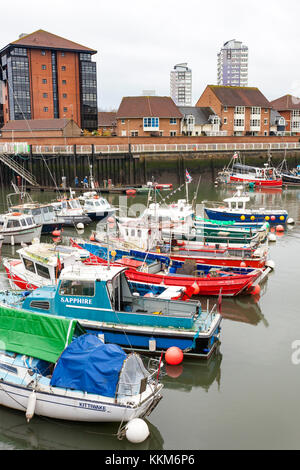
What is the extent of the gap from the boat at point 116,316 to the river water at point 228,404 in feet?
2.59

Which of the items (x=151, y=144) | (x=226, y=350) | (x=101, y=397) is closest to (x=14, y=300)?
(x=101, y=397)

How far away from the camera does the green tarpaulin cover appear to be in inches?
415

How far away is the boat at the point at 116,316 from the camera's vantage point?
1242 centimetres

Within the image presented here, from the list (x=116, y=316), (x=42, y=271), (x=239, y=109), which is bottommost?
(x=116, y=316)

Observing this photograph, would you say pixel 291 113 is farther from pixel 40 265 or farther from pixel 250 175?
pixel 40 265

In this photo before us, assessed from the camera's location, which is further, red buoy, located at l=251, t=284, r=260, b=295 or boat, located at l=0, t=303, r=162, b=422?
red buoy, located at l=251, t=284, r=260, b=295

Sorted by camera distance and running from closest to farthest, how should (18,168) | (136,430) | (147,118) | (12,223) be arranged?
(136,430) → (12,223) → (18,168) → (147,118)

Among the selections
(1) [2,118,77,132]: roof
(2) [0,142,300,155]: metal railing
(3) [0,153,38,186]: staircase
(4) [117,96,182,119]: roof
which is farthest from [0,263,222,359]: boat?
(4) [117,96,182,119]: roof

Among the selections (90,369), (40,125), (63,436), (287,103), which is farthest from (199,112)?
(63,436)

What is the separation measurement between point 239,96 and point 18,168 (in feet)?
138

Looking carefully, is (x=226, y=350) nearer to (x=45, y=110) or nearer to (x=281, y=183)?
(x=281, y=183)

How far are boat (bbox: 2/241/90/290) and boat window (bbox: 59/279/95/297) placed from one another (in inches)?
110

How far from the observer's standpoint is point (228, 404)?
11.0 m

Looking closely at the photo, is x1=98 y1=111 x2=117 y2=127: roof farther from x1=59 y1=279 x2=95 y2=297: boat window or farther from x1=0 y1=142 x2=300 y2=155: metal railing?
x1=59 y1=279 x2=95 y2=297: boat window
